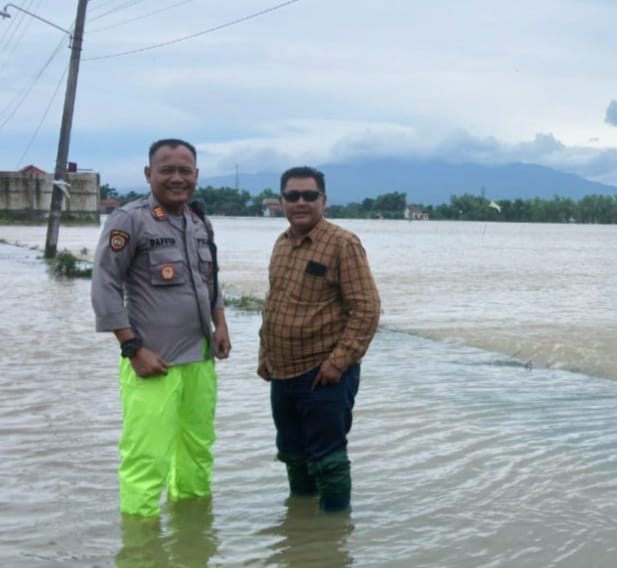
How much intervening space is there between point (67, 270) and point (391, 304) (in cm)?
811

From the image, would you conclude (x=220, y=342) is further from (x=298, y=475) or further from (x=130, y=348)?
(x=298, y=475)

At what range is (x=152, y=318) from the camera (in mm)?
4945

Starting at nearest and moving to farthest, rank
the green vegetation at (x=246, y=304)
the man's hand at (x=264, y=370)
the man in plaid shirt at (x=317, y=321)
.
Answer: the man in plaid shirt at (x=317, y=321)
the man's hand at (x=264, y=370)
the green vegetation at (x=246, y=304)

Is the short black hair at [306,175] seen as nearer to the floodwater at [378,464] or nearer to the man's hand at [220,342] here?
the man's hand at [220,342]

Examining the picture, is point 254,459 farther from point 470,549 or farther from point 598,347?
point 598,347

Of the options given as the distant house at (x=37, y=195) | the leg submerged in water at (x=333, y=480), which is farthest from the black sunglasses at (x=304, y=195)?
the distant house at (x=37, y=195)

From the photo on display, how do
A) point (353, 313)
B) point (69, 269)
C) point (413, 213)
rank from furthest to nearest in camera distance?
point (413, 213), point (69, 269), point (353, 313)

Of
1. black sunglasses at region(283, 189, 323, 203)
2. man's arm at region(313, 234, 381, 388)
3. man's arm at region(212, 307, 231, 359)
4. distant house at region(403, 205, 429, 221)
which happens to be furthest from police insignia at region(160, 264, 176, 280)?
distant house at region(403, 205, 429, 221)

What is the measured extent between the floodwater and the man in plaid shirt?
557mm

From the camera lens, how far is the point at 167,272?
4.94 m

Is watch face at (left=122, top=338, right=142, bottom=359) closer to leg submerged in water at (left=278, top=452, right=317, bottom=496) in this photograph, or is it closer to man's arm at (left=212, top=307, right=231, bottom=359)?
man's arm at (left=212, top=307, right=231, bottom=359)

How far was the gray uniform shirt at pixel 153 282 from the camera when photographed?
4.82m

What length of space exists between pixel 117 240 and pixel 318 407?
1269 millimetres

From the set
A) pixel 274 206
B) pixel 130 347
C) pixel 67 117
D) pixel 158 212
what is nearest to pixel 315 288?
pixel 158 212
